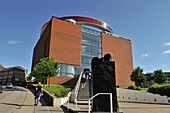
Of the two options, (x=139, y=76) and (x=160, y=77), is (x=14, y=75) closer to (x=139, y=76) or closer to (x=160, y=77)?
(x=139, y=76)

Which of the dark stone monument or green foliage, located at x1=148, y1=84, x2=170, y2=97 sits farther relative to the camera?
green foliage, located at x1=148, y1=84, x2=170, y2=97

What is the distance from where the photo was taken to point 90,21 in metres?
40.1

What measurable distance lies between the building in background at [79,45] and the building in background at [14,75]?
1839 inches

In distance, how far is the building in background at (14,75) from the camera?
73.3 m

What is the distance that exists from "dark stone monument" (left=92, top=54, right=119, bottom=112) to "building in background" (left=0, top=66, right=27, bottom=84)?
78.0m

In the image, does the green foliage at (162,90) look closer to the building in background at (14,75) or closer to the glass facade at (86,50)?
the glass facade at (86,50)

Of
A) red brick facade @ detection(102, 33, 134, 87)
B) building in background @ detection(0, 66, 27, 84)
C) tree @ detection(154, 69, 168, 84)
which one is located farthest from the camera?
building in background @ detection(0, 66, 27, 84)

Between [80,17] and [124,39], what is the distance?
19.1 m

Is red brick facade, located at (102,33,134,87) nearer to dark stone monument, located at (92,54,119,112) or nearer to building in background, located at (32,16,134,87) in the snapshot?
building in background, located at (32,16,134,87)

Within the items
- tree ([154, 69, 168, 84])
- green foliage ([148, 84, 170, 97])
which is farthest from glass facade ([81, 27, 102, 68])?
green foliage ([148, 84, 170, 97])

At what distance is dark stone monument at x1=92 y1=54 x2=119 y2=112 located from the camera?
5.95 meters

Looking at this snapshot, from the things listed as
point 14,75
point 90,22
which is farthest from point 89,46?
point 14,75

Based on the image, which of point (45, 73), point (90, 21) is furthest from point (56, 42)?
point (90, 21)

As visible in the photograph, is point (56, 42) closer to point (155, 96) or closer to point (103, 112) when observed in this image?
point (155, 96)
